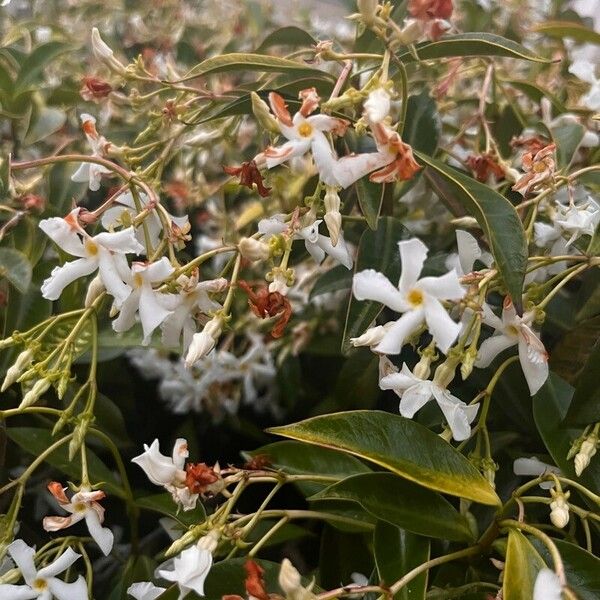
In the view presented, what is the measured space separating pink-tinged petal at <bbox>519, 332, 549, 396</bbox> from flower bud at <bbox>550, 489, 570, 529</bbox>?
3.1 inches

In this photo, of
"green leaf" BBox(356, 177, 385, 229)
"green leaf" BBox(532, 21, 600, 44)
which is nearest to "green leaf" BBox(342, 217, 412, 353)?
"green leaf" BBox(356, 177, 385, 229)

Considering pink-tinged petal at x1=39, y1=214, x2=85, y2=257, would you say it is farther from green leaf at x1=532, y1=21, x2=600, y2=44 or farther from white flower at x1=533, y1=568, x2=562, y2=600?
green leaf at x1=532, y1=21, x2=600, y2=44

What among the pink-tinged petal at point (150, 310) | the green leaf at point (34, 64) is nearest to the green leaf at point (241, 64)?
the pink-tinged petal at point (150, 310)

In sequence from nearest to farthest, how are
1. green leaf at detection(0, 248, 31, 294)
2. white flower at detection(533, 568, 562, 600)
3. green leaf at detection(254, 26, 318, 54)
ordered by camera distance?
white flower at detection(533, 568, 562, 600) → green leaf at detection(0, 248, 31, 294) → green leaf at detection(254, 26, 318, 54)

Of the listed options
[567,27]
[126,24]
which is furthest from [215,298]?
[126,24]

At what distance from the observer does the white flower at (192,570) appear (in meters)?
0.45

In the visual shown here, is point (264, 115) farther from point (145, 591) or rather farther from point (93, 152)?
point (145, 591)

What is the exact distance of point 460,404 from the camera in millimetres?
497

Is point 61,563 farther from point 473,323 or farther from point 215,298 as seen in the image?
point 473,323

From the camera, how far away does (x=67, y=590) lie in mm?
533

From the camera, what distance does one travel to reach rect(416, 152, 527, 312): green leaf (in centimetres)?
48

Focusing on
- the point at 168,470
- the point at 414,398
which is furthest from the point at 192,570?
the point at 414,398

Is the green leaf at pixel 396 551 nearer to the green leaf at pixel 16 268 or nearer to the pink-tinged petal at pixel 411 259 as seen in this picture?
the pink-tinged petal at pixel 411 259

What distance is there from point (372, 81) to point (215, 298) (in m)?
0.19
